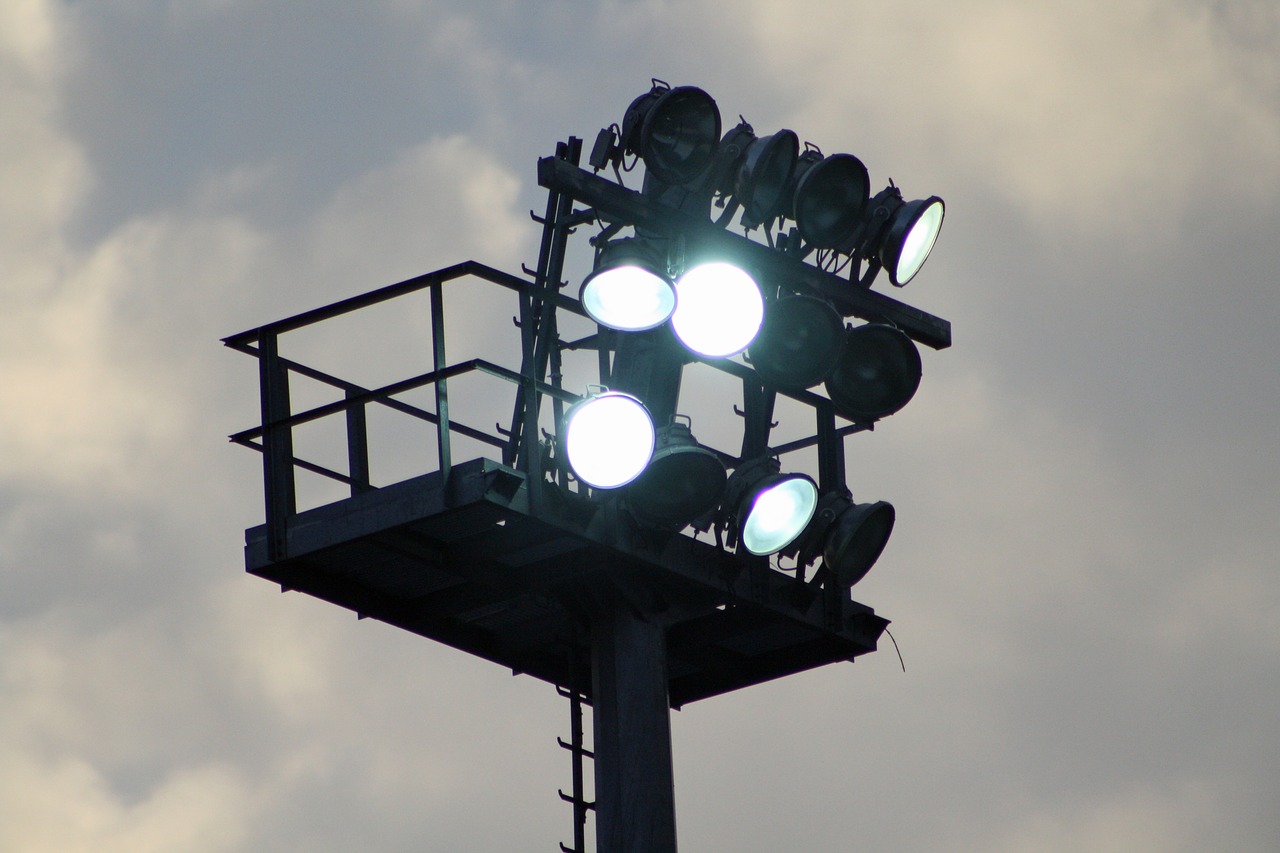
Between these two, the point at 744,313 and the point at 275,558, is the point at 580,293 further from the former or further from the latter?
the point at 275,558

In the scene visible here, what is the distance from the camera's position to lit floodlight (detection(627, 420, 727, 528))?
13.9 m

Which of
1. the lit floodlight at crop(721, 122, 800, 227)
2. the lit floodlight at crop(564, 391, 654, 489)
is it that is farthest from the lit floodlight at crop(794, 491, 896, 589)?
the lit floodlight at crop(721, 122, 800, 227)

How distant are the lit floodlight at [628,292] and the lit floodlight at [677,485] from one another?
75 centimetres

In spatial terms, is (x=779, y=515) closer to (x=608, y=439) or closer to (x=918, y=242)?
(x=608, y=439)

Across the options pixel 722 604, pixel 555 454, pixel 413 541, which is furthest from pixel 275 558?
pixel 722 604

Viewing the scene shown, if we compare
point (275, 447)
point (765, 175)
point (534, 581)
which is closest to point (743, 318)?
point (765, 175)

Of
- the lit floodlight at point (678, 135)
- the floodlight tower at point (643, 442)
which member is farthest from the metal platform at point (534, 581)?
the lit floodlight at point (678, 135)

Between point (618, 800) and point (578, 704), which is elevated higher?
point (578, 704)

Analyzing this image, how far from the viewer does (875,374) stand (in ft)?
48.1

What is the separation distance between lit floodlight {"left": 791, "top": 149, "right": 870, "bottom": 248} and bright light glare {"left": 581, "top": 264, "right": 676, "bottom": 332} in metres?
1.22

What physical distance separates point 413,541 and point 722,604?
1980 mm

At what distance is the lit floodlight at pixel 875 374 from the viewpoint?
47.8ft

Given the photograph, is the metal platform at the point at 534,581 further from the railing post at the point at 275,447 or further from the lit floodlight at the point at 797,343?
the lit floodlight at the point at 797,343

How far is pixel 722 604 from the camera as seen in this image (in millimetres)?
15195
